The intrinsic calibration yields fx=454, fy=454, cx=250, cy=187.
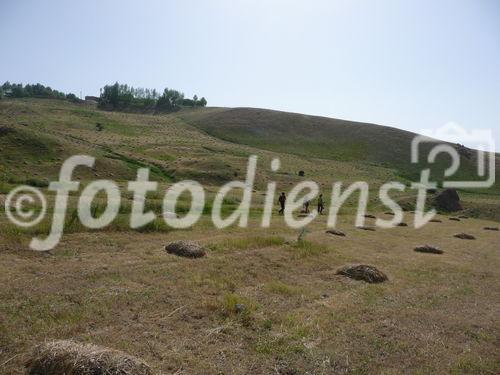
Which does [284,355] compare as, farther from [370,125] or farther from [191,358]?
[370,125]

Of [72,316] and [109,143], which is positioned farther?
[109,143]

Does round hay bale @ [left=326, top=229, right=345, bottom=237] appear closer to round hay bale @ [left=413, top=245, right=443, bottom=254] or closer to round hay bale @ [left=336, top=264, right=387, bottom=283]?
round hay bale @ [left=413, top=245, right=443, bottom=254]

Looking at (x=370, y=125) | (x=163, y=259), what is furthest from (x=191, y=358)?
(x=370, y=125)

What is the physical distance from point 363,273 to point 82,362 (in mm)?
11045

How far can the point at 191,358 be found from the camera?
8797 mm

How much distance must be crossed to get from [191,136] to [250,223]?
79291 millimetres

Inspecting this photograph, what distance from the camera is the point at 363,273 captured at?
16250 mm

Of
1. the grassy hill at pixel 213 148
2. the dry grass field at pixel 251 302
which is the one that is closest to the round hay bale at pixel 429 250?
the dry grass field at pixel 251 302

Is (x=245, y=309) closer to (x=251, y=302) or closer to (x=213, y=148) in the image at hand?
(x=251, y=302)

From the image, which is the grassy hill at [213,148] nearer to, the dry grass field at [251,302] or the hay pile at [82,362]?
the dry grass field at [251,302]

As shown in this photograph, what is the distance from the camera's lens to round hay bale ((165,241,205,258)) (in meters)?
16.9

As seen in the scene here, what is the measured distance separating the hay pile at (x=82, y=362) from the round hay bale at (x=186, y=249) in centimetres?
874

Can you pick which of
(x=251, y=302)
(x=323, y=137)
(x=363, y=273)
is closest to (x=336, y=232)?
(x=363, y=273)

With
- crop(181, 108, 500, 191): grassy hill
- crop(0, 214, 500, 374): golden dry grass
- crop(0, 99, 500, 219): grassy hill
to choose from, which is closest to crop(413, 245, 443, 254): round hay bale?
crop(0, 214, 500, 374): golden dry grass
